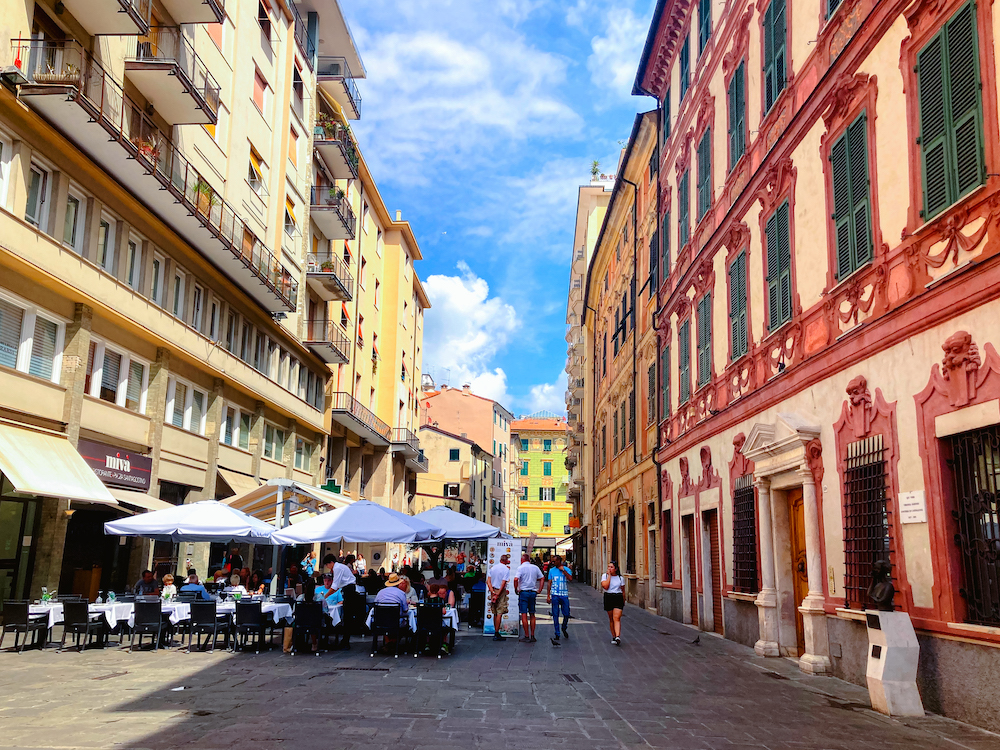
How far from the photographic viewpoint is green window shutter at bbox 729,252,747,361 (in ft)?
52.0

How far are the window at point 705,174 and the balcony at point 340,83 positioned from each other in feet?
67.8

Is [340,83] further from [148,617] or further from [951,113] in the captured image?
[951,113]

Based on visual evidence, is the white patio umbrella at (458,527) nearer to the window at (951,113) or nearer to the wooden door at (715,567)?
the wooden door at (715,567)

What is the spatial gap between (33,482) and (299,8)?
974 inches

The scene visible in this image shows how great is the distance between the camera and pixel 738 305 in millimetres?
16156

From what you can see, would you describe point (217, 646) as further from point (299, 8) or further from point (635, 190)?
point (299, 8)

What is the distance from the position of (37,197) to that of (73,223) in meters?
1.33

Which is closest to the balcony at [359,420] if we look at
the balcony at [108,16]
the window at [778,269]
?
the balcony at [108,16]

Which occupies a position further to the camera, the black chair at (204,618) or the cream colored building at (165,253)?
the cream colored building at (165,253)

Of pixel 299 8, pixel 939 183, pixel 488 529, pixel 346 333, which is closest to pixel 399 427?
pixel 346 333

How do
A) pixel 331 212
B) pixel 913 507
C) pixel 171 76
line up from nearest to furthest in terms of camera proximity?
pixel 913 507 → pixel 171 76 → pixel 331 212

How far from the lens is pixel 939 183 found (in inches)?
353

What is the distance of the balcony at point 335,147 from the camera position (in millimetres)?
33406

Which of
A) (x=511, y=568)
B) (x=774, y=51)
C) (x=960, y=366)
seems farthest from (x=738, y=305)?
(x=960, y=366)
